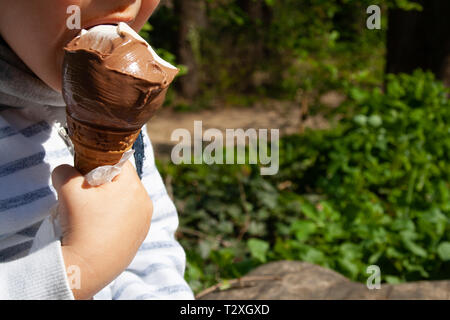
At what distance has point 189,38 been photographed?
8180mm

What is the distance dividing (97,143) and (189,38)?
24.8 ft

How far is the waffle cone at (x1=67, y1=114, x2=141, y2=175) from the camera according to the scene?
0.86 metres

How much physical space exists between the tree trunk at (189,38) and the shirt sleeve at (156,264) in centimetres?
604

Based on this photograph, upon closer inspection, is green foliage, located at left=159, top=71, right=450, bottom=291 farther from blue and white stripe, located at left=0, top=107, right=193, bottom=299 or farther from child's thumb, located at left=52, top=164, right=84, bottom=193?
child's thumb, located at left=52, top=164, right=84, bottom=193

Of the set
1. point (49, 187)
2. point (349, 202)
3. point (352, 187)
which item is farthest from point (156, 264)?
point (352, 187)

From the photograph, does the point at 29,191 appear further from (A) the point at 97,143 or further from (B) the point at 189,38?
(B) the point at 189,38

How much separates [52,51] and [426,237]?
1831 mm

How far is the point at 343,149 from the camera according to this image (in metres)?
2.83

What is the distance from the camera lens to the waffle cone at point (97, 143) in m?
0.86

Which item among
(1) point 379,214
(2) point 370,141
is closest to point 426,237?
(1) point 379,214

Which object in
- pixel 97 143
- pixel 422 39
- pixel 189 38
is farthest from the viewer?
pixel 189 38

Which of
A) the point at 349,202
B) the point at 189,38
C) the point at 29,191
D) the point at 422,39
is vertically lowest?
the point at 349,202

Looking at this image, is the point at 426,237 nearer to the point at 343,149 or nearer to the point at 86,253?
the point at 343,149
